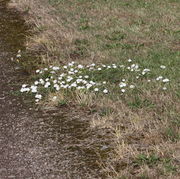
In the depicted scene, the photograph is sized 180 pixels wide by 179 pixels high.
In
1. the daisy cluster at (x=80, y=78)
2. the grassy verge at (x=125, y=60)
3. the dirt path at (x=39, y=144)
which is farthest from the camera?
the daisy cluster at (x=80, y=78)

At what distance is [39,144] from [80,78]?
2.52 metres

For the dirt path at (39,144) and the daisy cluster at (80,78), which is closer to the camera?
the dirt path at (39,144)

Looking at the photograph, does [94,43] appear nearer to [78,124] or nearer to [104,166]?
[78,124]

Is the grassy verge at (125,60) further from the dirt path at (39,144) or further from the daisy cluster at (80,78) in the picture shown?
the dirt path at (39,144)

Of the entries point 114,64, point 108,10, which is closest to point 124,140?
point 114,64

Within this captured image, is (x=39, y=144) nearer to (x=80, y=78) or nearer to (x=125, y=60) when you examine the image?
(x=80, y=78)


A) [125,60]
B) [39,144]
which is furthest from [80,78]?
[39,144]

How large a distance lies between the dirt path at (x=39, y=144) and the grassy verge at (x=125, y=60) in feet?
1.21

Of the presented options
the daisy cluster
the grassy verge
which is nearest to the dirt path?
the grassy verge

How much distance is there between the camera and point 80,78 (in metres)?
8.77

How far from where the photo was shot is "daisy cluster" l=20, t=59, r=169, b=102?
826 centimetres

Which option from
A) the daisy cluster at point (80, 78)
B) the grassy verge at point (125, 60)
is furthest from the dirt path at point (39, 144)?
the daisy cluster at point (80, 78)

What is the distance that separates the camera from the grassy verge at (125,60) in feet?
19.6

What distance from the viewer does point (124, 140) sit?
253 inches
